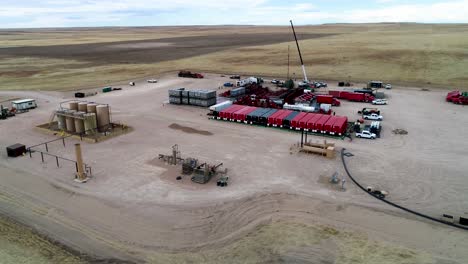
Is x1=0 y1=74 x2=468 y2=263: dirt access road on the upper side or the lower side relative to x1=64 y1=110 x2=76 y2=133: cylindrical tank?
lower

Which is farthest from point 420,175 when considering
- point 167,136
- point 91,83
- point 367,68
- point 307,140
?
point 91,83

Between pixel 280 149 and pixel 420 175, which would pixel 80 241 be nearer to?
pixel 280 149

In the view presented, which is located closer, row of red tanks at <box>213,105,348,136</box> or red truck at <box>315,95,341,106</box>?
row of red tanks at <box>213,105,348,136</box>

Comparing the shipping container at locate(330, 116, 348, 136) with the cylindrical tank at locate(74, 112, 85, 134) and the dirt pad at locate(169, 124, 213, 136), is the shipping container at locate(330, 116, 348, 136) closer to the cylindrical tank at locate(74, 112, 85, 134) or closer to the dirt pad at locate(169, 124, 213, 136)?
the dirt pad at locate(169, 124, 213, 136)

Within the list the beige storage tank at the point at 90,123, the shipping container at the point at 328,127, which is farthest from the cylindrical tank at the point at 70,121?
the shipping container at the point at 328,127

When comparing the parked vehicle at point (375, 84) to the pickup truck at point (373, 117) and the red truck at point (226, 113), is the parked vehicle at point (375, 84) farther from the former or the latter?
the red truck at point (226, 113)

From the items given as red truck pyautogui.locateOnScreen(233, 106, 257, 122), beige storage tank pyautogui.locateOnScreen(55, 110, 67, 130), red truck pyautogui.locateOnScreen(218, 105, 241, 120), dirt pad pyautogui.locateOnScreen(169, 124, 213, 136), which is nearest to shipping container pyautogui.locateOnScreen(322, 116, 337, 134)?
red truck pyautogui.locateOnScreen(233, 106, 257, 122)

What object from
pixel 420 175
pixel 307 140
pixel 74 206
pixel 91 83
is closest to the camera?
pixel 74 206
